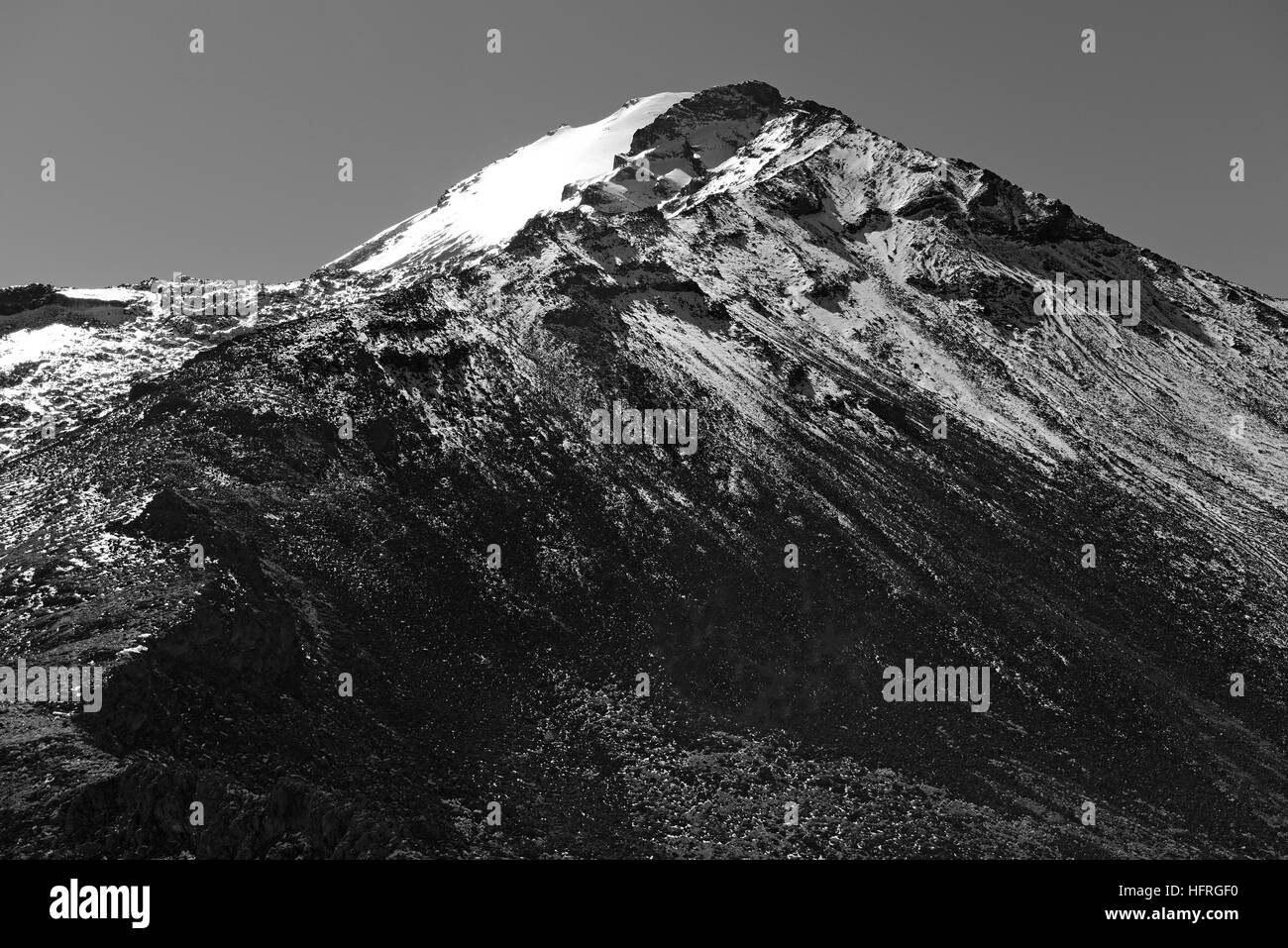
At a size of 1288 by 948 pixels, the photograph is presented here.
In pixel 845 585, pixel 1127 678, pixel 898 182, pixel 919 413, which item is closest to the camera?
pixel 1127 678

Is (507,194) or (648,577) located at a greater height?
(507,194)

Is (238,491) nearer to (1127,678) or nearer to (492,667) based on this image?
(492,667)

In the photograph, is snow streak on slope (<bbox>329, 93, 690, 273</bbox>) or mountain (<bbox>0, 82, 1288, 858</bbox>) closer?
mountain (<bbox>0, 82, 1288, 858</bbox>)

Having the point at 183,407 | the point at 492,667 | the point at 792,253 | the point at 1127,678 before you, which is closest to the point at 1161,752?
the point at 1127,678

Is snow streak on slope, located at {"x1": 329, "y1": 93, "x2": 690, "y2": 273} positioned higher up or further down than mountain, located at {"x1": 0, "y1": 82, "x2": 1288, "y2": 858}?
higher up

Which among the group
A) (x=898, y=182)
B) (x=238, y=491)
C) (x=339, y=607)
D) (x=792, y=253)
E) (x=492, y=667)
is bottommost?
(x=492, y=667)
